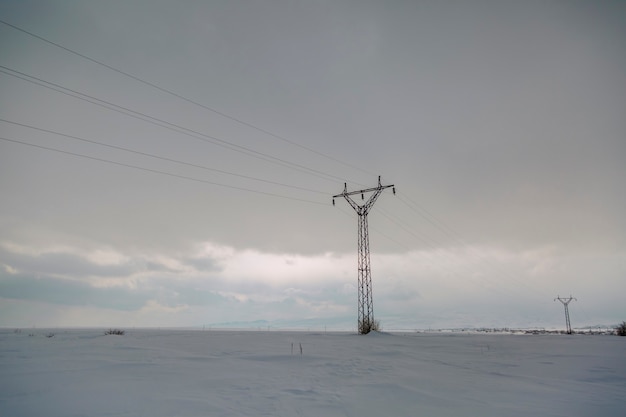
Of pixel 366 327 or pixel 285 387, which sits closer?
pixel 285 387

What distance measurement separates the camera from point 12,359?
11359 mm

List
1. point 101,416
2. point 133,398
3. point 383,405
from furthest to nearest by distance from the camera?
point 383,405, point 133,398, point 101,416

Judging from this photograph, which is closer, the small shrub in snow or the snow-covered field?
the snow-covered field

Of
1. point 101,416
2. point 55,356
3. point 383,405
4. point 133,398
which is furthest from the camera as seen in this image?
point 55,356

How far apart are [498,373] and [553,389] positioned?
8.88 ft

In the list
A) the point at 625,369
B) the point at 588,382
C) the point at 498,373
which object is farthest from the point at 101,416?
the point at 625,369

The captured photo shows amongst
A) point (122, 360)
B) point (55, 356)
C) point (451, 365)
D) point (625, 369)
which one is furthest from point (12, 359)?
point (625, 369)

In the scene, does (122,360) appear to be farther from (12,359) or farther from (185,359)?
(12,359)

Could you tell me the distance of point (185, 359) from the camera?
13180 mm

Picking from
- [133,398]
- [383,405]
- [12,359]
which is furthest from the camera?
[12,359]

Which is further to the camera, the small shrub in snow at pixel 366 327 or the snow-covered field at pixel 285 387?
the small shrub in snow at pixel 366 327

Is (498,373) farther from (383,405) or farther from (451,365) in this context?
(383,405)

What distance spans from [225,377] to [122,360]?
186 inches

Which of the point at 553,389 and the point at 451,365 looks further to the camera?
the point at 451,365
